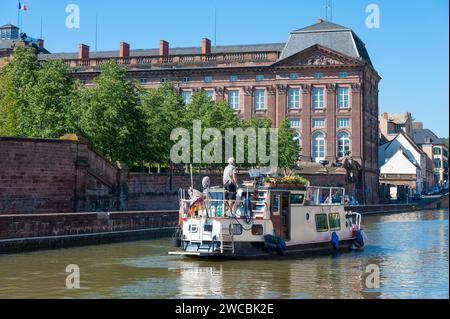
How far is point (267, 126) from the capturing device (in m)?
80.1

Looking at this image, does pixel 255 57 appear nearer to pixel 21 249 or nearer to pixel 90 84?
pixel 90 84

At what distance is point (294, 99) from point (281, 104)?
1.79 metres

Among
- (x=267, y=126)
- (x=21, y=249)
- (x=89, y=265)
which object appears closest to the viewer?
(x=89, y=265)

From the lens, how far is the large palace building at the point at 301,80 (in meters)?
91.4

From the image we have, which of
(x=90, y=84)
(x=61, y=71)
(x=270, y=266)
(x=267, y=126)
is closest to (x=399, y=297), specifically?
(x=270, y=266)

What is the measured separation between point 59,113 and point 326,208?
24.8 metres

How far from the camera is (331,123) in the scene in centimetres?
9238

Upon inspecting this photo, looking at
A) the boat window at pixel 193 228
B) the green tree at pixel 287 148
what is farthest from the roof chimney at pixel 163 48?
the boat window at pixel 193 228

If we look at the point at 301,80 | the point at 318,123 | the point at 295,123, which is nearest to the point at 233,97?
the point at 295,123

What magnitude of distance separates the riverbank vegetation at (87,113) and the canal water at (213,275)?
17888 mm

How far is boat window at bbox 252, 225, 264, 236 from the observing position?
1186 inches

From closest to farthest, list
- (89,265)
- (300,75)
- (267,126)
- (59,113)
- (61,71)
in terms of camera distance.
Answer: (89,265) → (59,113) → (61,71) → (267,126) → (300,75)

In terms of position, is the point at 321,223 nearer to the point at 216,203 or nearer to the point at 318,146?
the point at 216,203

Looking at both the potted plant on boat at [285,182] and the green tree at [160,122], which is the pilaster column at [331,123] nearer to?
the green tree at [160,122]
